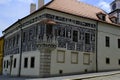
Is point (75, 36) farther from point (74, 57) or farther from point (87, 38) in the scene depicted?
point (74, 57)

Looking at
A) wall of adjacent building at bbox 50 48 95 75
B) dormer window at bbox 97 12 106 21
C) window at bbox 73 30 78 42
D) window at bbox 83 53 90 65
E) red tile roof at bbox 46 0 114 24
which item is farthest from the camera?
dormer window at bbox 97 12 106 21

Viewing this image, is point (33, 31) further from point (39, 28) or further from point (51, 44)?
point (51, 44)

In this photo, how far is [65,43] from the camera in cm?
2909

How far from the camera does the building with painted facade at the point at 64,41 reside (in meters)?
27.6

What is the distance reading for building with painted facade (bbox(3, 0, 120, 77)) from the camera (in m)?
27.6

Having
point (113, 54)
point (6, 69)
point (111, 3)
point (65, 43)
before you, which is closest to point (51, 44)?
point (65, 43)

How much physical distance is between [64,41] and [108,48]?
26.7 ft

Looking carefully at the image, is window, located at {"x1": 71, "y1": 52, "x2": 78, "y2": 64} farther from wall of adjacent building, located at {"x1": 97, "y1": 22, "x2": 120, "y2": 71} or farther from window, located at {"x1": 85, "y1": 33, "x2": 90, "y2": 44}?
wall of adjacent building, located at {"x1": 97, "y1": 22, "x2": 120, "y2": 71}

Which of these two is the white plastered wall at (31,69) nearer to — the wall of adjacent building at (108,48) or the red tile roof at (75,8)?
the red tile roof at (75,8)

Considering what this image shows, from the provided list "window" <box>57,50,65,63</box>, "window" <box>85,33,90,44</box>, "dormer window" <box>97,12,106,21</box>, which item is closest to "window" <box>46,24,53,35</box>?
"window" <box>57,50,65,63</box>

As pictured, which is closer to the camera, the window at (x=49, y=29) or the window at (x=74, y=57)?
the window at (x=49, y=29)

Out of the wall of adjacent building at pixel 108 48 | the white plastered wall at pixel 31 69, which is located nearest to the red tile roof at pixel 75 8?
the wall of adjacent building at pixel 108 48

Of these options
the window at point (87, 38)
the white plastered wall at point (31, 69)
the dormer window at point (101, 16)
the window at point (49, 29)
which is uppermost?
the dormer window at point (101, 16)

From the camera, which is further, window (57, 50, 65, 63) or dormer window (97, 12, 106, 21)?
dormer window (97, 12, 106, 21)
